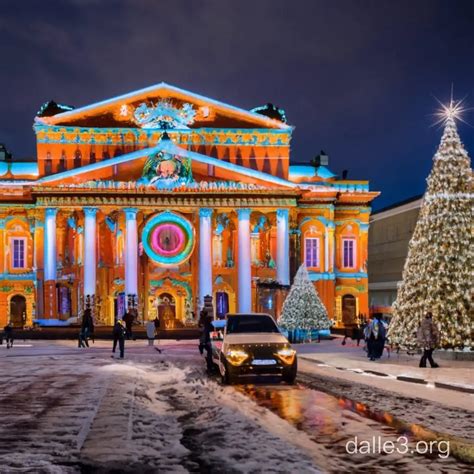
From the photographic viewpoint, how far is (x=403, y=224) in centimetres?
8512

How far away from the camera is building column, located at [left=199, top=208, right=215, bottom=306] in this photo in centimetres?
5925

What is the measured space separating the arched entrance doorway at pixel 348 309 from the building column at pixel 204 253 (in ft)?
44.7

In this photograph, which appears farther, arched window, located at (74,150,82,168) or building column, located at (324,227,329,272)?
building column, located at (324,227,329,272)

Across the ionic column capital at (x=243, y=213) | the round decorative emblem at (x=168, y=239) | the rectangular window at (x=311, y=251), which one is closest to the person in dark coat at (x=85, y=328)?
the round decorative emblem at (x=168, y=239)

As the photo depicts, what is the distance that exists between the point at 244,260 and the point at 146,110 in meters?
13.5

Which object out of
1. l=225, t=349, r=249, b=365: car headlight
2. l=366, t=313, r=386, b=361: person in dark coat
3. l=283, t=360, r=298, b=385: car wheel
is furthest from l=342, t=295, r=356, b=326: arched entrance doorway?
l=225, t=349, r=249, b=365: car headlight

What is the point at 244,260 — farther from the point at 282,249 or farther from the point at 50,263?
the point at 50,263

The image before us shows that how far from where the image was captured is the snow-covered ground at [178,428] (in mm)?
9867

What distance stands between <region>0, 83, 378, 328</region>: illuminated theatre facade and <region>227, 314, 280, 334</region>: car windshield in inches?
1376

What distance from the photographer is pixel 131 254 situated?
58.0 meters

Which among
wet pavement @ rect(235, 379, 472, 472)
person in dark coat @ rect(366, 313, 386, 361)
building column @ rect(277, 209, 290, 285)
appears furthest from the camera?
building column @ rect(277, 209, 290, 285)

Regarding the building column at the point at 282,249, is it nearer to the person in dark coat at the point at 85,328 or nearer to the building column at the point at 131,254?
the building column at the point at 131,254

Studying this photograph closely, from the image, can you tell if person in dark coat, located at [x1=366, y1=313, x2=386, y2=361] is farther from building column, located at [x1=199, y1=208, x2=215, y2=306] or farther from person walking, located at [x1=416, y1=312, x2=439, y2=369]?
building column, located at [x1=199, y1=208, x2=215, y2=306]

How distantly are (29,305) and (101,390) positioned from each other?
46844 millimetres
